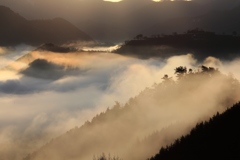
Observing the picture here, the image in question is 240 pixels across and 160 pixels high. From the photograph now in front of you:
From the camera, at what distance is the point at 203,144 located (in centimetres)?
17212

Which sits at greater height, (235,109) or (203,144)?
(235,109)

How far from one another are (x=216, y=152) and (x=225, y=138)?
813cm

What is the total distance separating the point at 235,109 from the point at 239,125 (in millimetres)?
22591

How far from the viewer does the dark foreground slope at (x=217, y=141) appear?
151250 mm

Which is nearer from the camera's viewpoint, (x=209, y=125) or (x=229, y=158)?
(x=229, y=158)

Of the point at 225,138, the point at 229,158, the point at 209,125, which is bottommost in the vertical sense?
the point at 229,158

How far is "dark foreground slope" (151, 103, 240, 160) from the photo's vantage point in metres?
151

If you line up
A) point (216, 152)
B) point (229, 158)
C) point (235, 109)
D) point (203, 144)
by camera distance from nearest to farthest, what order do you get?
point (229, 158) < point (216, 152) < point (203, 144) < point (235, 109)

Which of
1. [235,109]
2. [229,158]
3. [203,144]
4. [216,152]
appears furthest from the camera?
[235,109]

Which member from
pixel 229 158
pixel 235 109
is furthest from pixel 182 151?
pixel 229 158

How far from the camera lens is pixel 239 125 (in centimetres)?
16450

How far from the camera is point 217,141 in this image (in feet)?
540

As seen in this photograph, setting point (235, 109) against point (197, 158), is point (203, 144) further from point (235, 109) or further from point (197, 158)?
point (235, 109)

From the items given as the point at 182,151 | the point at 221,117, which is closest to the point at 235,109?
the point at 221,117
